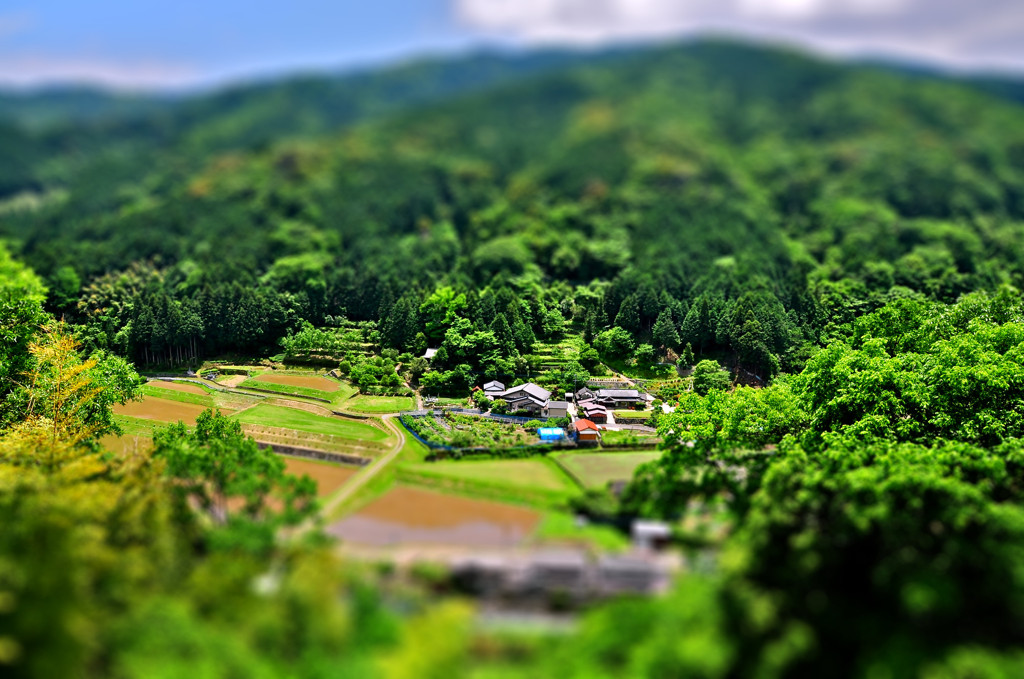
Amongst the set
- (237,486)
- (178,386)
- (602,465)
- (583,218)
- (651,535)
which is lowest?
(602,465)

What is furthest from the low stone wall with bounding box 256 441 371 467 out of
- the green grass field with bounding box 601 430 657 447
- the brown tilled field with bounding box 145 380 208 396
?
the green grass field with bounding box 601 430 657 447

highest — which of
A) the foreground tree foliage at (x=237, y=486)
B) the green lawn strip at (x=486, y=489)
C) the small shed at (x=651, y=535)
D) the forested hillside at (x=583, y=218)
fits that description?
the forested hillside at (x=583, y=218)

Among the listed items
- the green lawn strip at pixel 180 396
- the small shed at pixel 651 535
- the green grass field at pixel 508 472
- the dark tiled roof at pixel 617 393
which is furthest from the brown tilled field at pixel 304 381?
the small shed at pixel 651 535

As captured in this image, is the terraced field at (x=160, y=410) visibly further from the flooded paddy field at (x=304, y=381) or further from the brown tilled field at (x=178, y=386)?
the flooded paddy field at (x=304, y=381)

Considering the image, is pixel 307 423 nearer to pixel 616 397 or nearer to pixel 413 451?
pixel 413 451

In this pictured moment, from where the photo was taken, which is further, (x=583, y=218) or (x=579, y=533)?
(x=583, y=218)

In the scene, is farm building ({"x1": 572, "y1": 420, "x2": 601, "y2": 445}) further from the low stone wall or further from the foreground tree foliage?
the foreground tree foliage

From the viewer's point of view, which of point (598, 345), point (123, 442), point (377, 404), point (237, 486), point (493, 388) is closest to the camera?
point (237, 486)

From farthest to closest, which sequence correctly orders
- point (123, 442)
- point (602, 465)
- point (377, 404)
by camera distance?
point (377, 404) < point (123, 442) < point (602, 465)

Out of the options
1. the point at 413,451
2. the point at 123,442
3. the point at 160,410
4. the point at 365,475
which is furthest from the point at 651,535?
the point at 160,410
